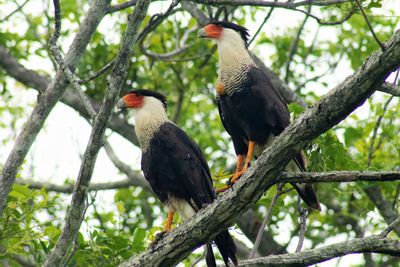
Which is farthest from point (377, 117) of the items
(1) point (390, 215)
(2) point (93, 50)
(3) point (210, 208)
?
(3) point (210, 208)

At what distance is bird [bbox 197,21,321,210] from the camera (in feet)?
16.7

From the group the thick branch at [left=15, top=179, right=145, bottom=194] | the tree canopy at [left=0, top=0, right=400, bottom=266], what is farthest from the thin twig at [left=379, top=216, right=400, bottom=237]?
the thick branch at [left=15, top=179, right=145, bottom=194]

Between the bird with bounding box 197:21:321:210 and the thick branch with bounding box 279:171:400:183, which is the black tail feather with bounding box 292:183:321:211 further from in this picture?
the thick branch with bounding box 279:171:400:183

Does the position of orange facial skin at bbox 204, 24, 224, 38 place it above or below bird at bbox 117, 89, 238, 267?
above

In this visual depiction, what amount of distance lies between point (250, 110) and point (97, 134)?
1134 millimetres

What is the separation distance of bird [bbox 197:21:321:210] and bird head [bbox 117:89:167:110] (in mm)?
848

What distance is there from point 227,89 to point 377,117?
2926mm

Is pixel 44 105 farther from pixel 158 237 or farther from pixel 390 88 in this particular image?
pixel 390 88

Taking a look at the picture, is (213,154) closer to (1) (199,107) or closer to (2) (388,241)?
(1) (199,107)

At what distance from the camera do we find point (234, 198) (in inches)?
166

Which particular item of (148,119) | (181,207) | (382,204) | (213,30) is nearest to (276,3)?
(213,30)

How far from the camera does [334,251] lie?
14.8 feet

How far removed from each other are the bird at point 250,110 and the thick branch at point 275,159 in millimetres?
723

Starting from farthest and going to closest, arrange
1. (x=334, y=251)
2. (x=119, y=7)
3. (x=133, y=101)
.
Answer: (x=133, y=101), (x=119, y=7), (x=334, y=251)
